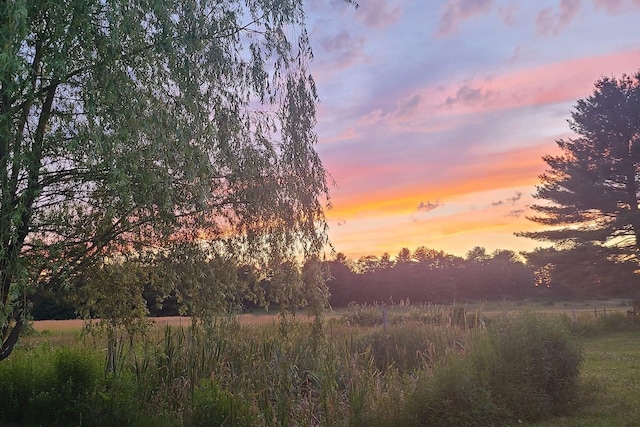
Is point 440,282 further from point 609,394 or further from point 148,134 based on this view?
point 148,134

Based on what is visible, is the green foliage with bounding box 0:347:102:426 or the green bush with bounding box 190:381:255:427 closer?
the green bush with bounding box 190:381:255:427

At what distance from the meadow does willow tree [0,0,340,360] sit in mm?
1508

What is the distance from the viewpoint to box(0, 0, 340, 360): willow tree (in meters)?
5.67

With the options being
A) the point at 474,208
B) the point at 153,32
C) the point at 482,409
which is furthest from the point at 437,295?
the point at 153,32

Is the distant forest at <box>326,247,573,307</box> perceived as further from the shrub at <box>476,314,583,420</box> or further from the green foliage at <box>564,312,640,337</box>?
the shrub at <box>476,314,583,420</box>

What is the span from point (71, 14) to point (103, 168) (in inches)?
68.4

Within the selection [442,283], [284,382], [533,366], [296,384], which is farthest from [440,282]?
[284,382]

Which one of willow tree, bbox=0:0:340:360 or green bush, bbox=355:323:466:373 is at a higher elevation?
willow tree, bbox=0:0:340:360

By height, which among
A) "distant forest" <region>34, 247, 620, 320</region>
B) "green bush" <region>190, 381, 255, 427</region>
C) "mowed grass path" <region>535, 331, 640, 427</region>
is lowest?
"mowed grass path" <region>535, 331, 640, 427</region>

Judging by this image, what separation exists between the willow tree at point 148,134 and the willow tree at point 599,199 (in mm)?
25182

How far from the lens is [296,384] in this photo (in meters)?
8.63

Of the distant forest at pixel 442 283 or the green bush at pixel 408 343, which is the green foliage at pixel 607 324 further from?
the distant forest at pixel 442 283

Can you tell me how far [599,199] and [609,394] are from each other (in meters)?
21.4

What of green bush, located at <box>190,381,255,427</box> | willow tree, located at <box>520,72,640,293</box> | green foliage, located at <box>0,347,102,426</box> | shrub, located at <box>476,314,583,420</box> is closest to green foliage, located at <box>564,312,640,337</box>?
willow tree, located at <box>520,72,640,293</box>
